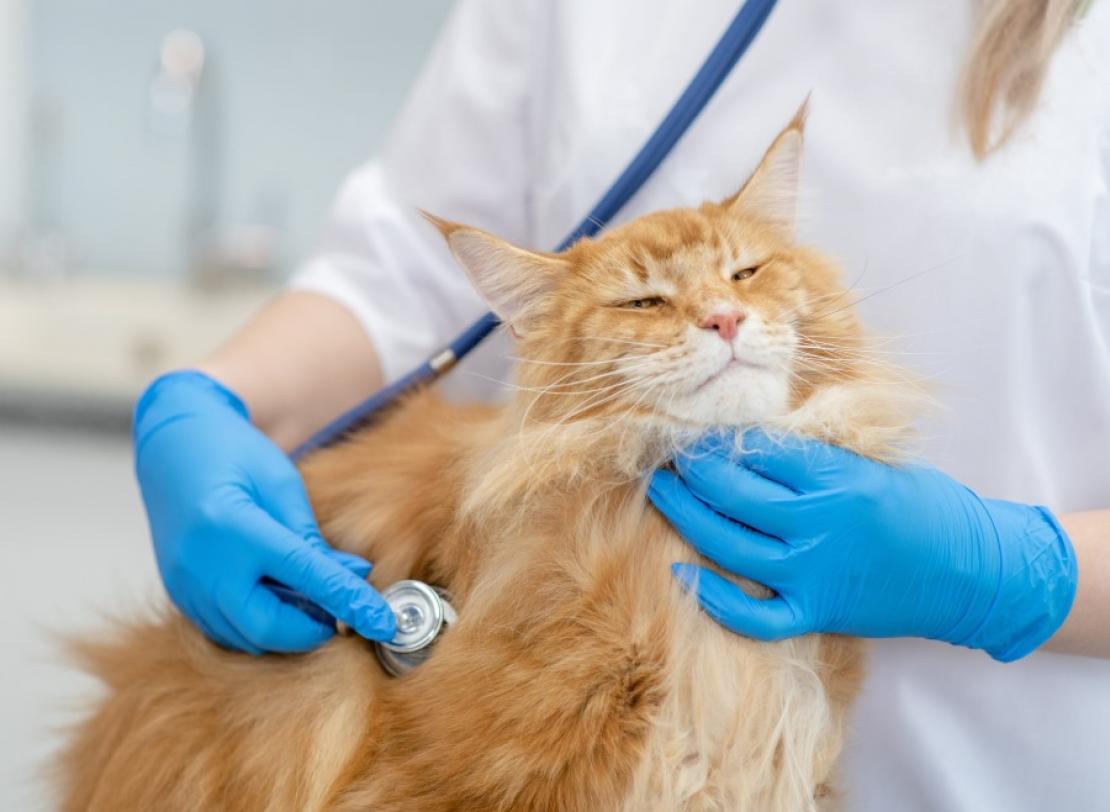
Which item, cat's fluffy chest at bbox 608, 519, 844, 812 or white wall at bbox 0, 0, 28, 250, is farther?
white wall at bbox 0, 0, 28, 250

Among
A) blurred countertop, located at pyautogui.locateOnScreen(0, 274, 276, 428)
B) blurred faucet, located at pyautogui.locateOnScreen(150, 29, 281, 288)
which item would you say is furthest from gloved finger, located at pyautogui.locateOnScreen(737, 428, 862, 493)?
blurred faucet, located at pyautogui.locateOnScreen(150, 29, 281, 288)

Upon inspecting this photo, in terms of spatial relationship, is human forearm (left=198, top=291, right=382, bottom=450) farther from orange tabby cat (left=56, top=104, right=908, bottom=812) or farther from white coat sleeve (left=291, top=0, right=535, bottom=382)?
orange tabby cat (left=56, top=104, right=908, bottom=812)

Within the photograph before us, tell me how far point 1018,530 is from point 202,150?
9.66 ft

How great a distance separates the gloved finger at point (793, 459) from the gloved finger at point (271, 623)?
459 mm

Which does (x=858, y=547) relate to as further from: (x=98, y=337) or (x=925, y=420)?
(x=98, y=337)

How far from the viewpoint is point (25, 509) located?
256 centimetres

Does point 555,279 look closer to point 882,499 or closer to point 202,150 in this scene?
point 882,499

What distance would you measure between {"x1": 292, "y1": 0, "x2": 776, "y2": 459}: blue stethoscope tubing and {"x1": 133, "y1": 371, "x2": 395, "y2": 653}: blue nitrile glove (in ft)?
0.43

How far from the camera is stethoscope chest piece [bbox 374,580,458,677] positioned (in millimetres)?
892

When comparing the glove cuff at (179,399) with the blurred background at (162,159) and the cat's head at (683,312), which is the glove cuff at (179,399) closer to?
the cat's head at (683,312)

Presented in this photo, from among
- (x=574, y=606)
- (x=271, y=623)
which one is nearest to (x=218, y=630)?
(x=271, y=623)

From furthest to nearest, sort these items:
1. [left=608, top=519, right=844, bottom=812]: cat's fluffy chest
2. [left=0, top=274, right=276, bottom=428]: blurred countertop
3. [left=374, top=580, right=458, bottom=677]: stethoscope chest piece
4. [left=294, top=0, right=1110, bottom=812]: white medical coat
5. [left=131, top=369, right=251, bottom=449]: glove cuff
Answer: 1. [left=0, top=274, right=276, bottom=428]: blurred countertop
2. [left=131, top=369, right=251, bottom=449]: glove cuff
3. [left=294, top=0, right=1110, bottom=812]: white medical coat
4. [left=374, top=580, right=458, bottom=677]: stethoscope chest piece
5. [left=608, top=519, right=844, bottom=812]: cat's fluffy chest

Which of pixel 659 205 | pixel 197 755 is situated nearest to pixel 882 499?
pixel 659 205

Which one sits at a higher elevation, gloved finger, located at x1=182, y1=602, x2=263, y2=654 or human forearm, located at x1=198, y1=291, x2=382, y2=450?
human forearm, located at x1=198, y1=291, x2=382, y2=450
